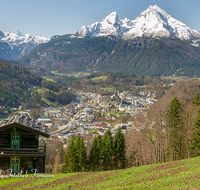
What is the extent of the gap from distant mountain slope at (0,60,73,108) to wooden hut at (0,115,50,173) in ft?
399

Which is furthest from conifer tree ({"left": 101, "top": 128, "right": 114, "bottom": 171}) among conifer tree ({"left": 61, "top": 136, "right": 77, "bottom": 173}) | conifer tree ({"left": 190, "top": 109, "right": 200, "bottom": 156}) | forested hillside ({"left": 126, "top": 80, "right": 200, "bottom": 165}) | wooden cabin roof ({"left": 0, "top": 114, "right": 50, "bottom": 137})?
wooden cabin roof ({"left": 0, "top": 114, "right": 50, "bottom": 137})

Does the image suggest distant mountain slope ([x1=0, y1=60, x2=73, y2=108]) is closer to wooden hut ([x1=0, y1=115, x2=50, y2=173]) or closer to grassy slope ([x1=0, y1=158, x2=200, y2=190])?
wooden hut ([x1=0, y1=115, x2=50, y2=173])

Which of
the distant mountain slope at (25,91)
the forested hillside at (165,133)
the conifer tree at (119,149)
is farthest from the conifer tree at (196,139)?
the distant mountain slope at (25,91)

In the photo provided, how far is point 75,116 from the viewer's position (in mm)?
124812

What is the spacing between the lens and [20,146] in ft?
56.0

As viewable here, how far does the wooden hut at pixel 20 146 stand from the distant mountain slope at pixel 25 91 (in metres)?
122

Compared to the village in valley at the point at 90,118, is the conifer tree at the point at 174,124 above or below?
below

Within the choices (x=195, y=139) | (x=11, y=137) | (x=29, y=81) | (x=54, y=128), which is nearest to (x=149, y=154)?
(x=195, y=139)

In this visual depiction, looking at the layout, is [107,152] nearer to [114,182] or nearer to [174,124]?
[174,124]

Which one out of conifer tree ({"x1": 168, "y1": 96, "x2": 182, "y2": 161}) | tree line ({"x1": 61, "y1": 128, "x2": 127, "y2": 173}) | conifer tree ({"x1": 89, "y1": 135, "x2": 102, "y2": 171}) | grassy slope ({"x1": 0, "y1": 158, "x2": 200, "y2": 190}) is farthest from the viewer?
conifer tree ({"x1": 89, "y1": 135, "x2": 102, "y2": 171})

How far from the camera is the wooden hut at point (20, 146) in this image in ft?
54.4

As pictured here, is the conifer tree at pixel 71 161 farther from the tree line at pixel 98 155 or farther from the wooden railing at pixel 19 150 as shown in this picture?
the wooden railing at pixel 19 150

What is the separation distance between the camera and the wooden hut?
16594 millimetres

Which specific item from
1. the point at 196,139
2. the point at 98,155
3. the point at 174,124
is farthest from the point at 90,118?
the point at 196,139
